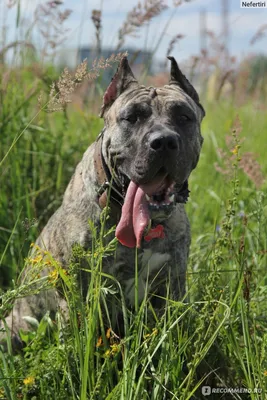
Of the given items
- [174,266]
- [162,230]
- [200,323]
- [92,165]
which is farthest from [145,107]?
→ [200,323]

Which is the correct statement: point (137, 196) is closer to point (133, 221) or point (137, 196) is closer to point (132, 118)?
point (133, 221)

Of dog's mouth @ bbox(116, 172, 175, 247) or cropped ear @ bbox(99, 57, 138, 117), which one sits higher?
cropped ear @ bbox(99, 57, 138, 117)

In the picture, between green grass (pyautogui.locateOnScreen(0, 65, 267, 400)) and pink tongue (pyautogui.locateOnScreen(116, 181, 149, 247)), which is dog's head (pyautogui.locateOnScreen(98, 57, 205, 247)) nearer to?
pink tongue (pyautogui.locateOnScreen(116, 181, 149, 247))

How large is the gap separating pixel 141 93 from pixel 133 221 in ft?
2.18

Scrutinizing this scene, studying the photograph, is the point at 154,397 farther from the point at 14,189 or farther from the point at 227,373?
the point at 14,189

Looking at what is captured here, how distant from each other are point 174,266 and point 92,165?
61cm

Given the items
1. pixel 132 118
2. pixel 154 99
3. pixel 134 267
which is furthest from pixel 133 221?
pixel 154 99

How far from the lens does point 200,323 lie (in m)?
2.24

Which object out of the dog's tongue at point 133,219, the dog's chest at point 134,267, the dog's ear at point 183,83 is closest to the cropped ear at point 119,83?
the dog's ear at point 183,83

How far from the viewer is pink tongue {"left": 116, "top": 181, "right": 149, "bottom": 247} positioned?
240 centimetres

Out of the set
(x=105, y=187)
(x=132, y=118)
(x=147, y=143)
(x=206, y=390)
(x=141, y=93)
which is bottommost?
(x=206, y=390)

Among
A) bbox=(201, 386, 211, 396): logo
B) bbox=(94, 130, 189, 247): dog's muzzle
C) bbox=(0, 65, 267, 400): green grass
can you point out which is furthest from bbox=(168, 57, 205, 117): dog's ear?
bbox=(201, 386, 211, 396): logo

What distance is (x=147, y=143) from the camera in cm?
251

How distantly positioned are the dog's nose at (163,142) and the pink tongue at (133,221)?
201 millimetres
